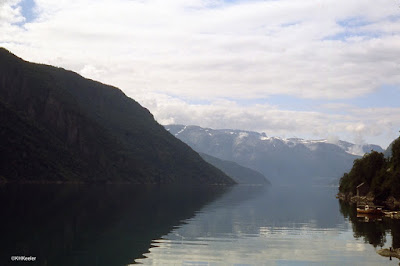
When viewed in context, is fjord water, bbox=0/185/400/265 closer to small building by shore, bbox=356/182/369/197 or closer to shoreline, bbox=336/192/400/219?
shoreline, bbox=336/192/400/219

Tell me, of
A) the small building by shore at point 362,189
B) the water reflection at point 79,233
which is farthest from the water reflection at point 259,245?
the small building by shore at point 362,189

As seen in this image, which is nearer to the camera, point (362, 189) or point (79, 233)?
point (79, 233)

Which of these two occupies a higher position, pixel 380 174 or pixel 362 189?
pixel 380 174

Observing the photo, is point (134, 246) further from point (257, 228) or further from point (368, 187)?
point (368, 187)

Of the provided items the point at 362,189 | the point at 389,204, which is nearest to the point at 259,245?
the point at 389,204

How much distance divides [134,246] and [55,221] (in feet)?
90.3

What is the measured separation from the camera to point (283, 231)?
8494cm

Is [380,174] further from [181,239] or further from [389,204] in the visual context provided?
[181,239]

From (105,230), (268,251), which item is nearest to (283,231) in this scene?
(268,251)

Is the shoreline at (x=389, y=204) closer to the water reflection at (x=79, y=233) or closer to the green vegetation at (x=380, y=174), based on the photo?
the green vegetation at (x=380, y=174)

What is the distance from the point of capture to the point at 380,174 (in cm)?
14588

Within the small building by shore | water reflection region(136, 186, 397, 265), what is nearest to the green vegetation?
the small building by shore

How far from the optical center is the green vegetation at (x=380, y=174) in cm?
13362

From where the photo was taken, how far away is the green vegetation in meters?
134
